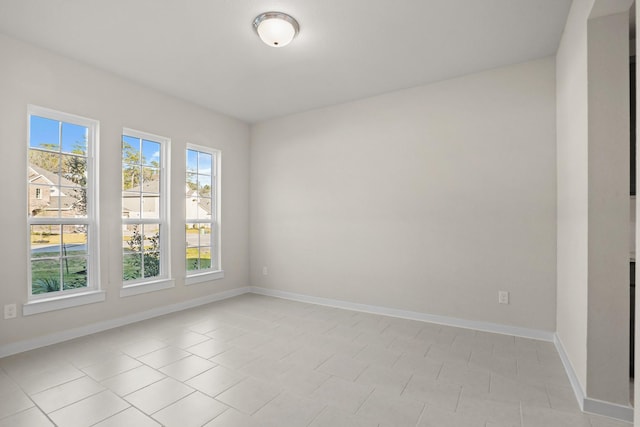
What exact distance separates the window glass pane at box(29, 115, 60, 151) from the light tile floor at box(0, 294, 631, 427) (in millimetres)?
1950

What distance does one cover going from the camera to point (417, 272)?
152 inches

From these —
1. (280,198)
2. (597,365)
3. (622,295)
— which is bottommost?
(597,365)

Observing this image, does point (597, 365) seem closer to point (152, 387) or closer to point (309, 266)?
point (152, 387)

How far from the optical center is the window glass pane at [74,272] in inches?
130

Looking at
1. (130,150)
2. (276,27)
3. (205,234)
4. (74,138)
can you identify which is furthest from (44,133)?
(276,27)

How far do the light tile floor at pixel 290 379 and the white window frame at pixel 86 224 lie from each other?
1.33ft

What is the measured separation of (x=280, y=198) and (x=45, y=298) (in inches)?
120

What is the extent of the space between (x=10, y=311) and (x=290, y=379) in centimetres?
258

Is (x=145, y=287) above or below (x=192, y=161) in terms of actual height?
below

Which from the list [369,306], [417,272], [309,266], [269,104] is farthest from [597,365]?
[269,104]

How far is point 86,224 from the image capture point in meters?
3.45

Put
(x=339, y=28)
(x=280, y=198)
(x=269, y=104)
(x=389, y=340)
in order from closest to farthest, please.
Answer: (x=339, y=28), (x=389, y=340), (x=269, y=104), (x=280, y=198)

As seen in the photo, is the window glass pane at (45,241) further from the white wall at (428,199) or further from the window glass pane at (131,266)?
the white wall at (428,199)

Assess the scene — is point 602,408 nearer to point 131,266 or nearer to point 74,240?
point 131,266
